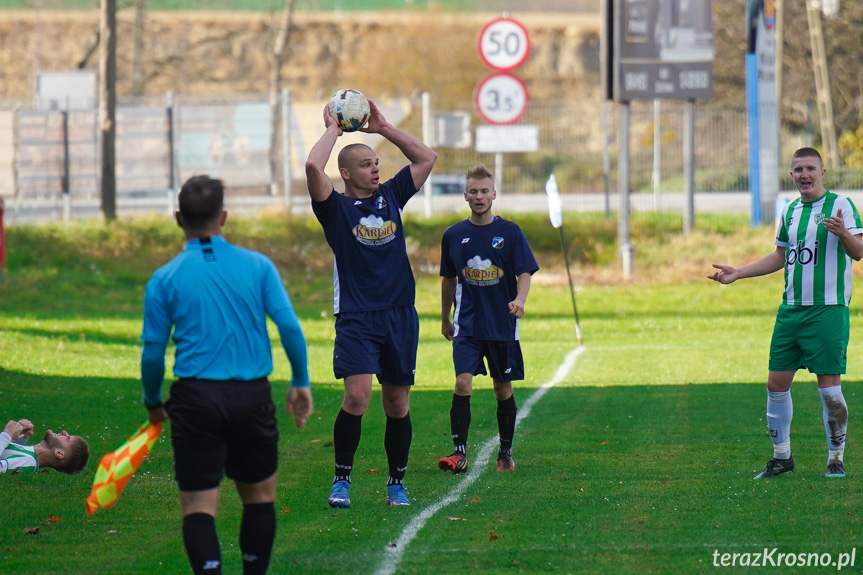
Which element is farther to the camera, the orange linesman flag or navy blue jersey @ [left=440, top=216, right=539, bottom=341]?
navy blue jersey @ [left=440, top=216, right=539, bottom=341]

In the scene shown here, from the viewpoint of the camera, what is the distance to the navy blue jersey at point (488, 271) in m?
8.29

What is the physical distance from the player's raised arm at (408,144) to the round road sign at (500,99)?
1880 centimetres

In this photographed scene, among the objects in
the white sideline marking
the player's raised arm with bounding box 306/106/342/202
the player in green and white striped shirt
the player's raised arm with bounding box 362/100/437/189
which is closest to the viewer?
the white sideline marking

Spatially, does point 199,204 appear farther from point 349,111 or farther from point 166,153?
point 166,153

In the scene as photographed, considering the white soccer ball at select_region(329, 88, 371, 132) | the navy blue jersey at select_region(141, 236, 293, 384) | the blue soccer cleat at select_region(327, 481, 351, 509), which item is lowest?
the blue soccer cleat at select_region(327, 481, 351, 509)

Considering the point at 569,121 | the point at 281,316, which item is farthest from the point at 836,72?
the point at 281,316

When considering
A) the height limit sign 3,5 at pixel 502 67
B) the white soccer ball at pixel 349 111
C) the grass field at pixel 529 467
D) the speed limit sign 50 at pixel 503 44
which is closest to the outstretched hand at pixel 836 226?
the grass field at pixel 529 467

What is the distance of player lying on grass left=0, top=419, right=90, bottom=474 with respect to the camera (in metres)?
7.83

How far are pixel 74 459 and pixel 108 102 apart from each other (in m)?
20.4

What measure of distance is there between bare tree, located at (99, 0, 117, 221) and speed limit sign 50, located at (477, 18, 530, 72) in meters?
8.64

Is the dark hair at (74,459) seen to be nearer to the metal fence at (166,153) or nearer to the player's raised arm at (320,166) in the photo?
the player's raised arm at (320,166)

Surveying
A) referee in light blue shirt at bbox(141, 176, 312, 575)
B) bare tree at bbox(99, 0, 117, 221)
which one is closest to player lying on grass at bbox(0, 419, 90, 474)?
referee in light blue shirt at bbox(141, 176, 312, 575)

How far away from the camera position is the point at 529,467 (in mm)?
8375

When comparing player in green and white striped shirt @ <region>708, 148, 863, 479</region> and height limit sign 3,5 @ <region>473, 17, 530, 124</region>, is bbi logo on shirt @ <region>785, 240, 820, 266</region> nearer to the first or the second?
player in green and white striped shirt @ <region>708, 148, 863, 479</region>
